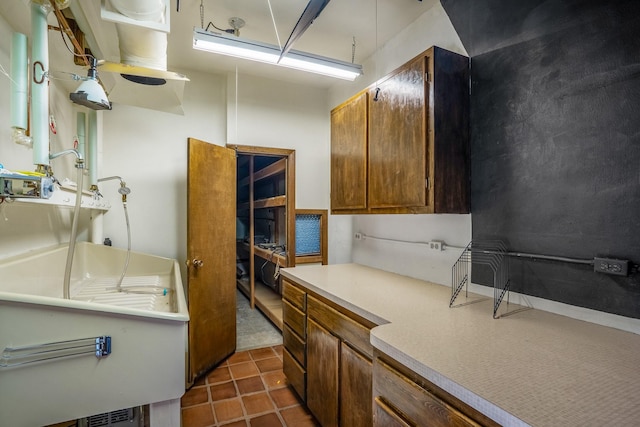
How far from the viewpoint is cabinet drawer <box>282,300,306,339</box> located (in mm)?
2115

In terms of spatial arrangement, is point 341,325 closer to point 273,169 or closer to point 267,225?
point 273,169

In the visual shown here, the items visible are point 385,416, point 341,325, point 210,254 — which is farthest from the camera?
point 210,254

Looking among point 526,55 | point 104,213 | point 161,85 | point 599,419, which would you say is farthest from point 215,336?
point 526,55

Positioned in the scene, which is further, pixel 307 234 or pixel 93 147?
pixel 307 234

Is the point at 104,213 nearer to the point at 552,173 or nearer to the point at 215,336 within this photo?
the point at 215,336

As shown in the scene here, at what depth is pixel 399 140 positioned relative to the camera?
1.87 meters

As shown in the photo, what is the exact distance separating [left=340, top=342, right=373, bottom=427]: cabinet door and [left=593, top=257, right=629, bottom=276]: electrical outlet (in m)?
1.04

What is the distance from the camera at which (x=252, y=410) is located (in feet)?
7.11

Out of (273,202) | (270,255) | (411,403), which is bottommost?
(411,403)

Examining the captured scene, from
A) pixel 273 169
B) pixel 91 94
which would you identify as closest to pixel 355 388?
pixel 91 94

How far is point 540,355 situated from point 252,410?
6.29ft

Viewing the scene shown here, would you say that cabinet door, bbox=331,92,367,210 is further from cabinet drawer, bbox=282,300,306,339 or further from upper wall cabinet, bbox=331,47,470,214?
cabinet drawer, bbox=282,300,306,339

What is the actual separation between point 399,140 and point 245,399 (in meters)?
2.16

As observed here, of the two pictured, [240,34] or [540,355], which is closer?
[540,355]
